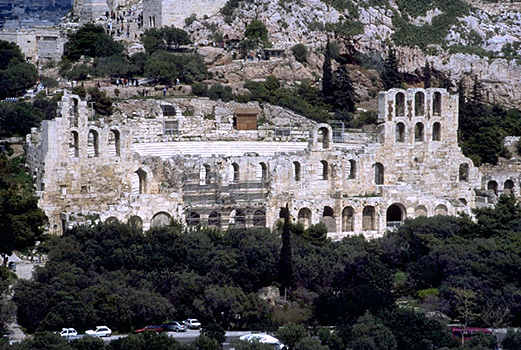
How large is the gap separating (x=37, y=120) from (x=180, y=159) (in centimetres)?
1254

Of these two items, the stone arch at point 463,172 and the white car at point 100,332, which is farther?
the stone arch at point 463,172

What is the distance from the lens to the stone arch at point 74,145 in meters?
93.4

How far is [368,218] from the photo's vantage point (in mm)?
97125

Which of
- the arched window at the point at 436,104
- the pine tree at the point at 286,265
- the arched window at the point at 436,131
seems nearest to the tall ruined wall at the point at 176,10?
the arched window at the point at 436,104

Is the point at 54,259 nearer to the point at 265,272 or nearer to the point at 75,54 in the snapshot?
the point at 265,272

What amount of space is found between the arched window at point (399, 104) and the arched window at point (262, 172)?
9605 mm

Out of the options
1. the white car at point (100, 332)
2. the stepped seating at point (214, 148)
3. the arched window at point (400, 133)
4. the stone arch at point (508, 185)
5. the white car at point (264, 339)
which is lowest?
the white car at point (264, 339)

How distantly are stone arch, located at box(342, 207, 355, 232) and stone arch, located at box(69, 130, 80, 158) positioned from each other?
15381mm

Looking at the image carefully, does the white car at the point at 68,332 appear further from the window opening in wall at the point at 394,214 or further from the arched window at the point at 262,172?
the window opening in wall at the point at 394,214

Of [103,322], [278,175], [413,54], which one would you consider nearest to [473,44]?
[413,54]

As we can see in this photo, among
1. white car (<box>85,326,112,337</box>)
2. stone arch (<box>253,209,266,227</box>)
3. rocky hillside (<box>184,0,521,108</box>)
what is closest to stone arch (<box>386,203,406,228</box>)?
stone arch (<box>253,209,266,227</box>)

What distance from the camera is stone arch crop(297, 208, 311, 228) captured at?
313 feet

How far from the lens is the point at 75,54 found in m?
120

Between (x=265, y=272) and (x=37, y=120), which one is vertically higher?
(x=37, y=120)
